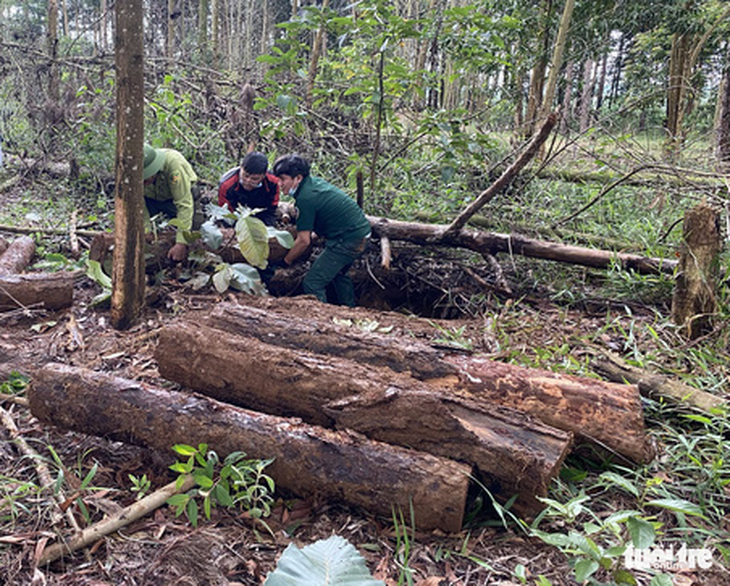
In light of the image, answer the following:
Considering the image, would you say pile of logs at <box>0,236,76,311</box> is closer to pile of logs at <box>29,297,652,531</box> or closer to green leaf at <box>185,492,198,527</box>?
pile of logs at <box>29,297,652,531</box>

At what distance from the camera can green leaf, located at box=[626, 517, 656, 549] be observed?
1614 mm

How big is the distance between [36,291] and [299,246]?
92.5 inches

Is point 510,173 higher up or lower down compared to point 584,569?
higher up

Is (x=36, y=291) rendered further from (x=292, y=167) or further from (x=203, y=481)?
(x=203, y=481)

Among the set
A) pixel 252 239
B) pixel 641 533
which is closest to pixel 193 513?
pixel 641 533

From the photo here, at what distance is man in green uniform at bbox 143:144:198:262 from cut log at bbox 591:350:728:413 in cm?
365

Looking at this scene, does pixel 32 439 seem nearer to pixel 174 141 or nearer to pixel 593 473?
pixel 593 473

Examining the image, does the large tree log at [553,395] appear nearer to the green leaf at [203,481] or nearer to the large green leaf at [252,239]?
the green leaf at [203,481]

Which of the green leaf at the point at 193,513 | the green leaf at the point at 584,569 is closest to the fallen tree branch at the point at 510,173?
the green leaf at the point at 584,569

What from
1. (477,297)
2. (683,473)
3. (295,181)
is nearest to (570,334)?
(477,297)

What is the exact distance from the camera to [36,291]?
159 inches

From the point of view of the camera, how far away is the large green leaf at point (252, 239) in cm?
447

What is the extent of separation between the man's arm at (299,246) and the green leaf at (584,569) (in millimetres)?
4164

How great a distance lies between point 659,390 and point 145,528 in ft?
8.65
